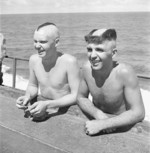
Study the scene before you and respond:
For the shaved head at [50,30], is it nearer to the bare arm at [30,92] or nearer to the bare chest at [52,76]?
the bare chest at [52,76]

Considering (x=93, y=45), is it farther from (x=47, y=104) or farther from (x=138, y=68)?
(x=138, y=68)

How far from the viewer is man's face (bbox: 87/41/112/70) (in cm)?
194

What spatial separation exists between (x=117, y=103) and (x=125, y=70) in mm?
302

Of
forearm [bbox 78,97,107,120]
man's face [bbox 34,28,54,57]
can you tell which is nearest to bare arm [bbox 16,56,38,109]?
man's face [bbox 34,28,54,57]

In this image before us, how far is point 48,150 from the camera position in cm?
210

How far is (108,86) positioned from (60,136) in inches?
19.0

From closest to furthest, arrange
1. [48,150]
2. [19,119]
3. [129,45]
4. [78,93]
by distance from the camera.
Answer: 1. [48,150]
2. [78,93]
3. [19,119]
4. [129,45]

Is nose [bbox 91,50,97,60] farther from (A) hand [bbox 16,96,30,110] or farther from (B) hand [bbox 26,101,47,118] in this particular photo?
(A) hand [bbox 16,96,30,110]

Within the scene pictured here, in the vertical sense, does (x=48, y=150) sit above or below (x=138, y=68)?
above

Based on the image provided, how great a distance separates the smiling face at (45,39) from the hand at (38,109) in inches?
16.0

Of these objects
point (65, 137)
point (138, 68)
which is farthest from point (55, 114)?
point (138, 68)

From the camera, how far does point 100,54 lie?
1.94 m

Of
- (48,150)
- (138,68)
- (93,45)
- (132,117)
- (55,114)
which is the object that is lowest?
(138,68)

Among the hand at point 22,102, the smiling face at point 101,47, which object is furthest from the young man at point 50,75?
the smiling face at point 101,47
